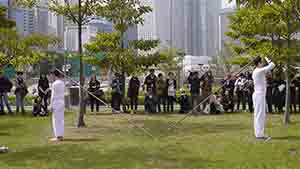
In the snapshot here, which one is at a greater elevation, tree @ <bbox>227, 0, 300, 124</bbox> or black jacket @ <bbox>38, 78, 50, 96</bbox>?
tree @ <bbox>227, 0, 300, 124</bbox>

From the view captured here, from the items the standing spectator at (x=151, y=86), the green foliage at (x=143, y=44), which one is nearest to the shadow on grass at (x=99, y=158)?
the standing spectator at (x=151, y=86)

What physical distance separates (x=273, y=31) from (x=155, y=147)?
810cm

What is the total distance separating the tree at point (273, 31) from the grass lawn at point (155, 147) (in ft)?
7.01

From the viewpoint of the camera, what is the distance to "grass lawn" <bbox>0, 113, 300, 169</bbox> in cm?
871

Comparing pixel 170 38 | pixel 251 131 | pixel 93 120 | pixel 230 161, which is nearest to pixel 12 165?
pixel 230 161

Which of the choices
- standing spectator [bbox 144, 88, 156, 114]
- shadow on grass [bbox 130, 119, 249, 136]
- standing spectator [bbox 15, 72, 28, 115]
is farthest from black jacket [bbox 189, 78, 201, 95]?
standing spectator [bbox 15, 72, 28, 115]

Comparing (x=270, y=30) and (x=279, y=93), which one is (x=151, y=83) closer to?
(x=279, y=93)

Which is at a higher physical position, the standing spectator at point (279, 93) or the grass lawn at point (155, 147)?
the standing spectator at point (279, 93)

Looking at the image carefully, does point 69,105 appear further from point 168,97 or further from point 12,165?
point 12,165

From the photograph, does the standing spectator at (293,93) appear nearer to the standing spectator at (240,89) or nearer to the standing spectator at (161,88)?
the standing spectator at (240,89)

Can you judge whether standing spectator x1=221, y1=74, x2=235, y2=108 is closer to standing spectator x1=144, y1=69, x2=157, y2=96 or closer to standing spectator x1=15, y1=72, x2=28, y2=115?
standing spectator x1=144, y1=69, x2=157, y2=96

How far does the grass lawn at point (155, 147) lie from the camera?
871 centimetres

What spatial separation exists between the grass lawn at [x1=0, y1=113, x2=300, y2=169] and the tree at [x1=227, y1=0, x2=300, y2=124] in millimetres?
2135

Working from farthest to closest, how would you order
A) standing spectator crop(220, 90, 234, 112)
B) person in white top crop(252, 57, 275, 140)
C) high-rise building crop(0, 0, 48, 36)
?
1. standing spectator crop(220, 90, 234, 112)
2. high-rise building crop(0, 0, 48, 36)
3. person in white top crop(252, 57, 275, 140)
